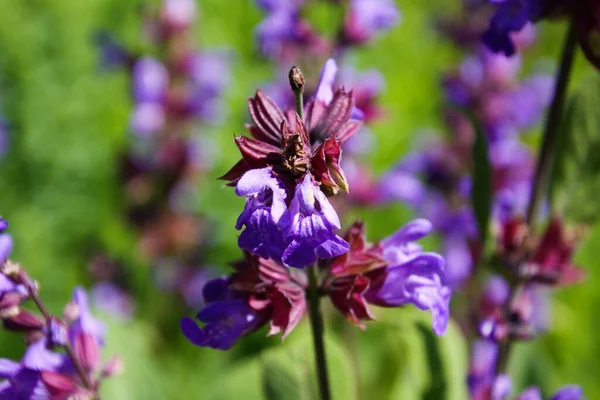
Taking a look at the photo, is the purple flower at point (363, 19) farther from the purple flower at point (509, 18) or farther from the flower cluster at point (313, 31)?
the purple flower at point (509, 18)

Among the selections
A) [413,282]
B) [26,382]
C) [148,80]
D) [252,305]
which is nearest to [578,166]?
[413,282]

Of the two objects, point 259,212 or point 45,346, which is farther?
point 45,346

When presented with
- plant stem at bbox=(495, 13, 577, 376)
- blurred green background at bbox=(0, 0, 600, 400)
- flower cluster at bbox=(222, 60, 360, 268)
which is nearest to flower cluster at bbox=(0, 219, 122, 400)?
flower cluster at bbox=(222, 60, 360, 268)

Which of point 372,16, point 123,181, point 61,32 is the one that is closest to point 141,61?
point 123,181

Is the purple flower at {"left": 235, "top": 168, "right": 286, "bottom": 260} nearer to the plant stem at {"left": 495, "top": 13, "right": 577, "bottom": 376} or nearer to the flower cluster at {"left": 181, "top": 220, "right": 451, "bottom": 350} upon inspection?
the flower cluster at {"left": 181, "top": 220, "right": 451, "bottom": 350}

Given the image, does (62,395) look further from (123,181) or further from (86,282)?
(86,282)

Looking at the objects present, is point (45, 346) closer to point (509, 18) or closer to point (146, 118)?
point (509, 18)
